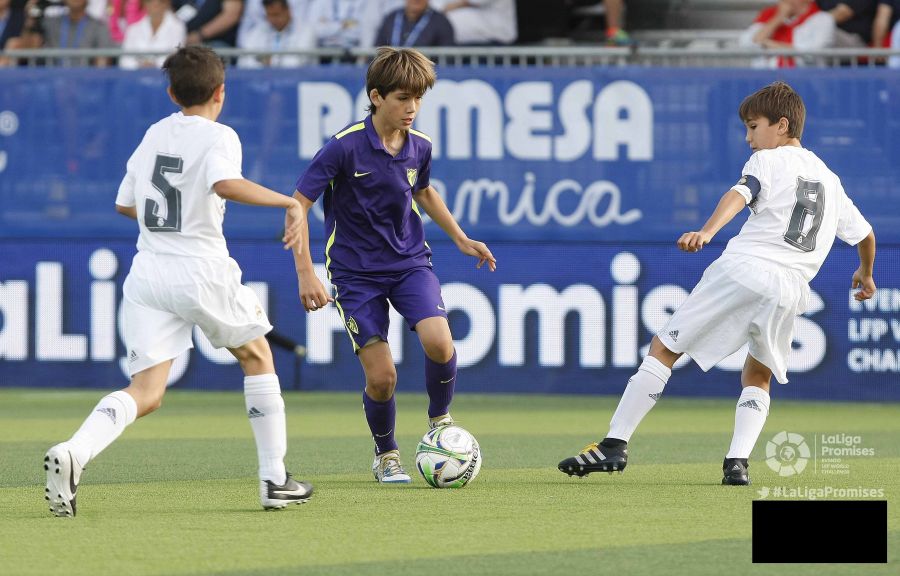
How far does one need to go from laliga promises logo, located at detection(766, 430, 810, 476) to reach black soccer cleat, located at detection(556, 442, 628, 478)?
0.89 m

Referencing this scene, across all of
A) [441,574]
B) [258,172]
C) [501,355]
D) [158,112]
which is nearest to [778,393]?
[501,355]

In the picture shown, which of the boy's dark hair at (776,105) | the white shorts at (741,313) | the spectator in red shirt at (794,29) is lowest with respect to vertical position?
the white shorts at (741,313)

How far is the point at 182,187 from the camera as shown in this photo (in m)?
6.41

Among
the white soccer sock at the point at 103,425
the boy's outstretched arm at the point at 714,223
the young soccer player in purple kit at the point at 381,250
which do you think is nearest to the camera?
the white soccer sock at the point at 103,425

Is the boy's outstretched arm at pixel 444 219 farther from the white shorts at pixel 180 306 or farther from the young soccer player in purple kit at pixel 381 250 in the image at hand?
the white shorts at pixel 180 306

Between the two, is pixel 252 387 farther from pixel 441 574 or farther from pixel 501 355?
pixel 501 355

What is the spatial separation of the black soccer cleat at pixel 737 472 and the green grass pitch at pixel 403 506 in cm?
10

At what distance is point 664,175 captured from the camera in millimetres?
12789

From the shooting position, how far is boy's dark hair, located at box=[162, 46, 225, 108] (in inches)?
255

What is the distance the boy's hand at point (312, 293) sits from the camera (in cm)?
680

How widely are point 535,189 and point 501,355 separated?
1361mm

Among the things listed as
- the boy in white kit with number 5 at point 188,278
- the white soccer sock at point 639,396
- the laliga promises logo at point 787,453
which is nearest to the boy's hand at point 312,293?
the boy in white kit with number 5 at point 188,278

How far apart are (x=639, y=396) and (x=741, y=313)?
611mm
